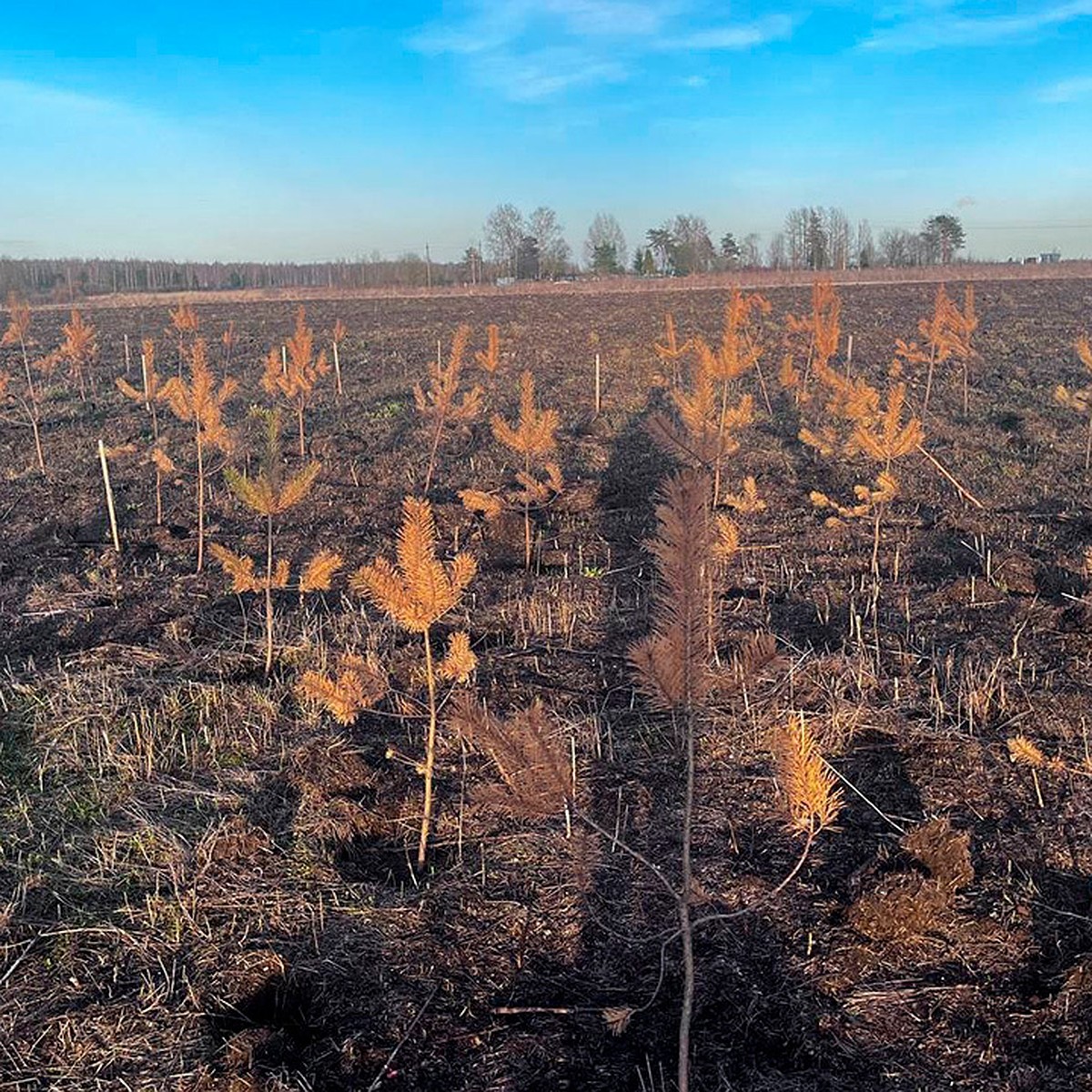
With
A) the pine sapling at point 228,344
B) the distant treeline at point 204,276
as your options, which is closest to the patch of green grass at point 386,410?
the pine sapling at point 228,344

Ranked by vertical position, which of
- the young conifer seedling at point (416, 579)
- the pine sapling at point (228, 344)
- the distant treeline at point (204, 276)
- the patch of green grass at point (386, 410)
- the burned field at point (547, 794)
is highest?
the distant treeline at point (204, 276)

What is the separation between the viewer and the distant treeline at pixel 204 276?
72.3m

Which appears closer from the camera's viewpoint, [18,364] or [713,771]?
[713,771]

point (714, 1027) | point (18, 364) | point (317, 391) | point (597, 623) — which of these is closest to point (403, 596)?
point (714, 1027)

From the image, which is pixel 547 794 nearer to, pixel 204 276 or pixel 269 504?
pixel 269 504

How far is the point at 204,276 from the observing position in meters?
102

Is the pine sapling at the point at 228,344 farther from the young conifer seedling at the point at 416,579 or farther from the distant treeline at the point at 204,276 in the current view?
the distant treeline at the point at 204,276

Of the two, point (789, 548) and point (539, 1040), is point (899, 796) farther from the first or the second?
point (789, 548)

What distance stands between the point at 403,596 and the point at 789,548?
4866 mm

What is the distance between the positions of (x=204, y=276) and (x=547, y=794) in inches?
4371

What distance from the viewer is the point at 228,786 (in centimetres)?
402

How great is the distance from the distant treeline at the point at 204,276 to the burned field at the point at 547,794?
197ft

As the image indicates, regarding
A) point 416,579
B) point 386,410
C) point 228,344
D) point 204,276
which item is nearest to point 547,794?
point 416,579

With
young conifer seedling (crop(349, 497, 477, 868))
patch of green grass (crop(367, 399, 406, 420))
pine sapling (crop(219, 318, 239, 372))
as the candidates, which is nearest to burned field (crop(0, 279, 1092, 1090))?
young conifer seedling (crop(349, 497, 477, 868))
